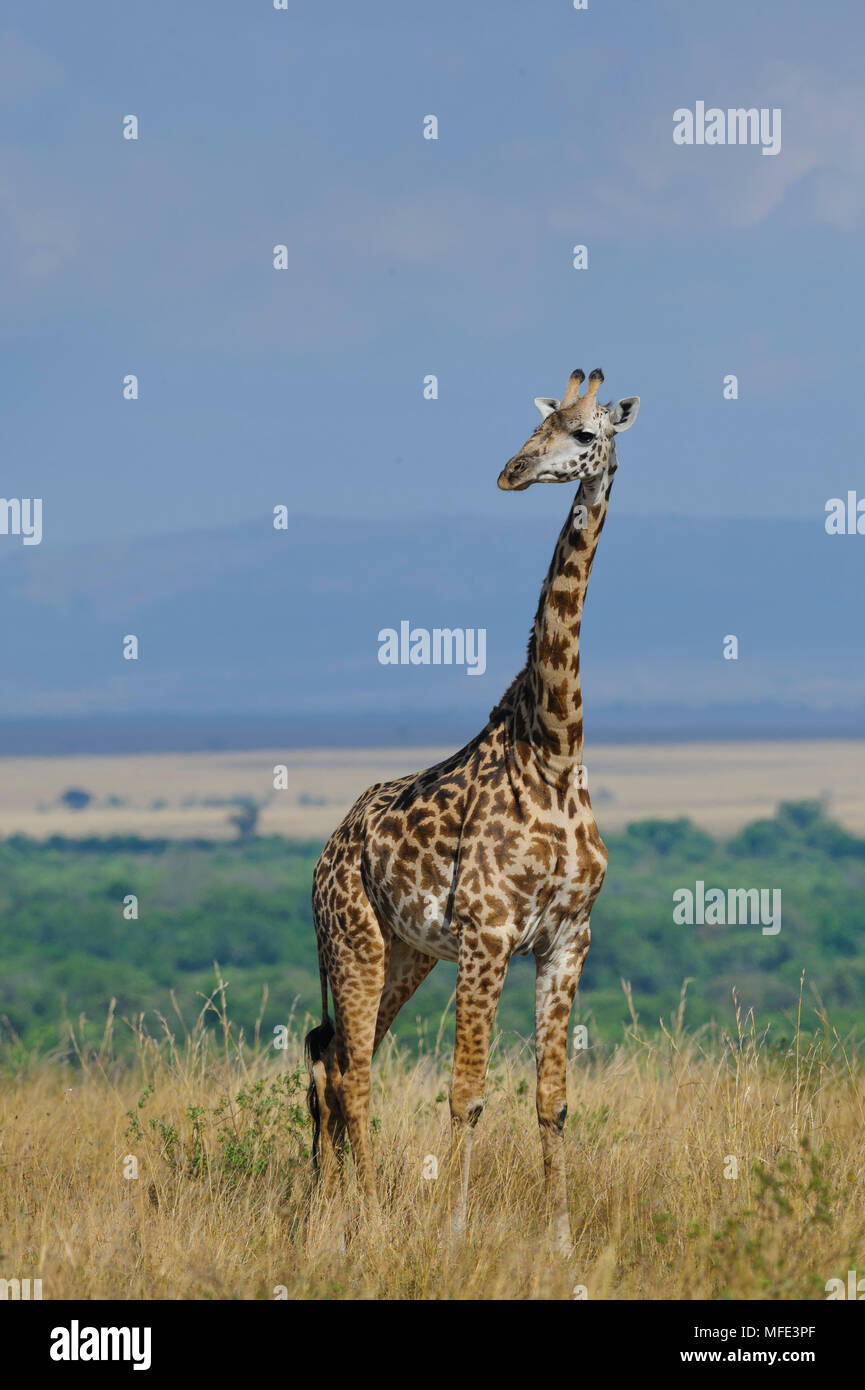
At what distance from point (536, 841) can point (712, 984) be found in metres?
36.6

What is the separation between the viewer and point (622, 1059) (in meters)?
11.6

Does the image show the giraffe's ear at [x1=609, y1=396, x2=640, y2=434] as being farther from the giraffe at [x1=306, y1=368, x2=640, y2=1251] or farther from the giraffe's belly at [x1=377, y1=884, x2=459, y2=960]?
the giraffe's belly at [x1=377, y1=884, x2=459, y2=960]

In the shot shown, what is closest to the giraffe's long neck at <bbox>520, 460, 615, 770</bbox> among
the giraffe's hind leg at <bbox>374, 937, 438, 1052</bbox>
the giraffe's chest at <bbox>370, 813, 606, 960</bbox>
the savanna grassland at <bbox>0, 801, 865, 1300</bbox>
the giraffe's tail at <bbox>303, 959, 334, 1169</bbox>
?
the giraffe's chest at <bbox>370, 813, 606, 960</bbox>

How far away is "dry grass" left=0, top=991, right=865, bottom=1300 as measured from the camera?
7316mm

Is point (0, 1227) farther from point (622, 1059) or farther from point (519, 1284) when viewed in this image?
point (622, 1059)

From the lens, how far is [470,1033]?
766 cm

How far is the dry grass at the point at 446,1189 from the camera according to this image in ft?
24.0

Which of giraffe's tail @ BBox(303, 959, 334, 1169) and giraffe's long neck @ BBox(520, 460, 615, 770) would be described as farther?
giraffe's tail @ BBox(303, 959, 334, 1169)

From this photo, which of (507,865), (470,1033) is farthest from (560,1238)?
(507,865)

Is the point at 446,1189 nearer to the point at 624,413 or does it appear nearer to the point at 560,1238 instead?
the point at 560,1238

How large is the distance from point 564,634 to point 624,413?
45.4 inches

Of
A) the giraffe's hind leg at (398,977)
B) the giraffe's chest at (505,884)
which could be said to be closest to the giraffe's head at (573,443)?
the giraffe's chest at (505,884)
